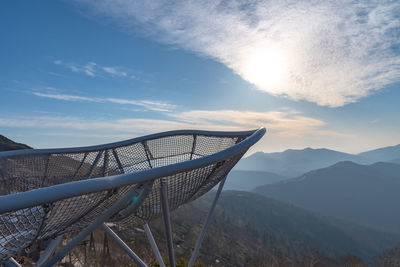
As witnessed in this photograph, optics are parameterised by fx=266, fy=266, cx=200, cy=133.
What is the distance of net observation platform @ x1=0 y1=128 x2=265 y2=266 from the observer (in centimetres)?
232

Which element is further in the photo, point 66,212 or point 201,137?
point 201,137

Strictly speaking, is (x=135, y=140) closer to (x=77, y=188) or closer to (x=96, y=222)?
(x=96, y=222)

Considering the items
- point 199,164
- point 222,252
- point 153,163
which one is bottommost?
point 222,252

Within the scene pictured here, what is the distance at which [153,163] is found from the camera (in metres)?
7.35

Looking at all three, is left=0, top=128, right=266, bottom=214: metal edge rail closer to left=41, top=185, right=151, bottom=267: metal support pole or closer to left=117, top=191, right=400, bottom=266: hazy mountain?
left=41, top=185, right=151, bottom=267: metal support pole

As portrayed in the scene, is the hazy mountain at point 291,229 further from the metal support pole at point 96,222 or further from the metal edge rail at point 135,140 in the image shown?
the metal support pole at point 96,222

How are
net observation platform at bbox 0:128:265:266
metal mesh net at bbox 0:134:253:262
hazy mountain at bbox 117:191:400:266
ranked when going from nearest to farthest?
net observation platform at bbox 0:128:265:266, metal mesh net at bbox 0:134:253:262, hazy mountain at bbox 117:191:400:266

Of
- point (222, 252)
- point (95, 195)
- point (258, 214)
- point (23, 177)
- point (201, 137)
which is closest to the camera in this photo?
point (95, 195)

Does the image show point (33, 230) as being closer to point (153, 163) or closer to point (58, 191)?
point (58, 191)

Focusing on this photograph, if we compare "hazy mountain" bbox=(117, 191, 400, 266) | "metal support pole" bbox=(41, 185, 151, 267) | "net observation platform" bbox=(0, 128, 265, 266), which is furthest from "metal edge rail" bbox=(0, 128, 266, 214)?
"hazy mountain" bbox=(117, 191, 400, 266)

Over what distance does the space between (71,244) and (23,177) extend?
4468mm

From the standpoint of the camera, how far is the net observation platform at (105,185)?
2.32 m

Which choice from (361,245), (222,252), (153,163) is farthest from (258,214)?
(153,163)

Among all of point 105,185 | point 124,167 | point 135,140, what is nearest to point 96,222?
point 105,185
